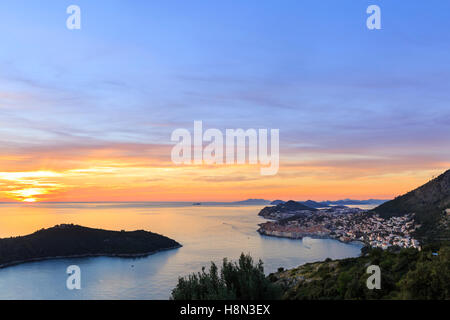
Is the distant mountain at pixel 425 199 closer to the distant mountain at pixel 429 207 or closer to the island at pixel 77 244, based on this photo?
the distant mountain at pixel 429 207

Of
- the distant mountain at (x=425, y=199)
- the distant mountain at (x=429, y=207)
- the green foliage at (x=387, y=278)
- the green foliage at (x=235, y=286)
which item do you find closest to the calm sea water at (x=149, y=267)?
the distant mountain at (x=429, y=207)

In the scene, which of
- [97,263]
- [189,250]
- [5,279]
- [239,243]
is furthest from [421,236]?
[5,279]

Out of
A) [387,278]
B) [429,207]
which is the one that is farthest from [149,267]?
[387,278]

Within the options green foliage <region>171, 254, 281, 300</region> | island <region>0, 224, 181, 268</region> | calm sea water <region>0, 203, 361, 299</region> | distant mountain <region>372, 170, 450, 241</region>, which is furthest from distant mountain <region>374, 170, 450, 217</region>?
green foliage <region>171, 254, 281, 300</region>

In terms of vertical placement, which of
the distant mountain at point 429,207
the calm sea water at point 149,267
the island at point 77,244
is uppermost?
the distant mountain at point 429,207

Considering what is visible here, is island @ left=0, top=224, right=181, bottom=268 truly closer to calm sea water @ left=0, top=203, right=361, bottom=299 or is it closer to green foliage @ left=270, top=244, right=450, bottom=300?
calm sea water @ left=0, top=203, right=361, bottom=299

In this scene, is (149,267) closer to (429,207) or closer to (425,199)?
(429,207)
